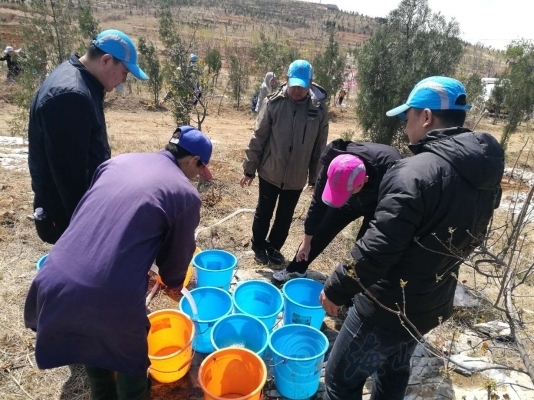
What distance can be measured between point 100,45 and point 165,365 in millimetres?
1784

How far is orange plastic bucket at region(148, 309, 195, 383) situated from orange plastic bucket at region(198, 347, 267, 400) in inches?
6.8

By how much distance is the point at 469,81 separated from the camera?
449 inches

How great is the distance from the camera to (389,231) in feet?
→ 4.53

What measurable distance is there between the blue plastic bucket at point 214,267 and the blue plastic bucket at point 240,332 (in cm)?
50

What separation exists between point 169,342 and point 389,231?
1.67m

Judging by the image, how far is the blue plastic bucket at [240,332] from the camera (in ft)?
7.45

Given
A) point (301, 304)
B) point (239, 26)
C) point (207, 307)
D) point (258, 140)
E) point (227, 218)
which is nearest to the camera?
point (301, 304)

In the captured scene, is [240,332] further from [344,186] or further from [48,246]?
[48,246]

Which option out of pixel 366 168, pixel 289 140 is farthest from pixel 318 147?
pixel 366 168

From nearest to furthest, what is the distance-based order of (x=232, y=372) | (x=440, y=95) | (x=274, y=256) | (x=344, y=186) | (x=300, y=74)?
(x=440, y=95) < (x=344, y=186) < (x=232, y=372) < (x=300, y=74) < (x=274, y=256)

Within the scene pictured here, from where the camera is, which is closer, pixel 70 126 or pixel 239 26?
pixel 70 126

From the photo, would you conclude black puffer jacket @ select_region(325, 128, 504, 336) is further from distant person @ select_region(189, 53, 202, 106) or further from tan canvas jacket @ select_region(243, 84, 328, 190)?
distant person @ select_region(189, 53, 202, 106)

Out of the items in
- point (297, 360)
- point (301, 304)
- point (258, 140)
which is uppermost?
point (258, 140)

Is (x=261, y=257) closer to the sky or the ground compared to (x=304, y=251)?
closer to the ground
